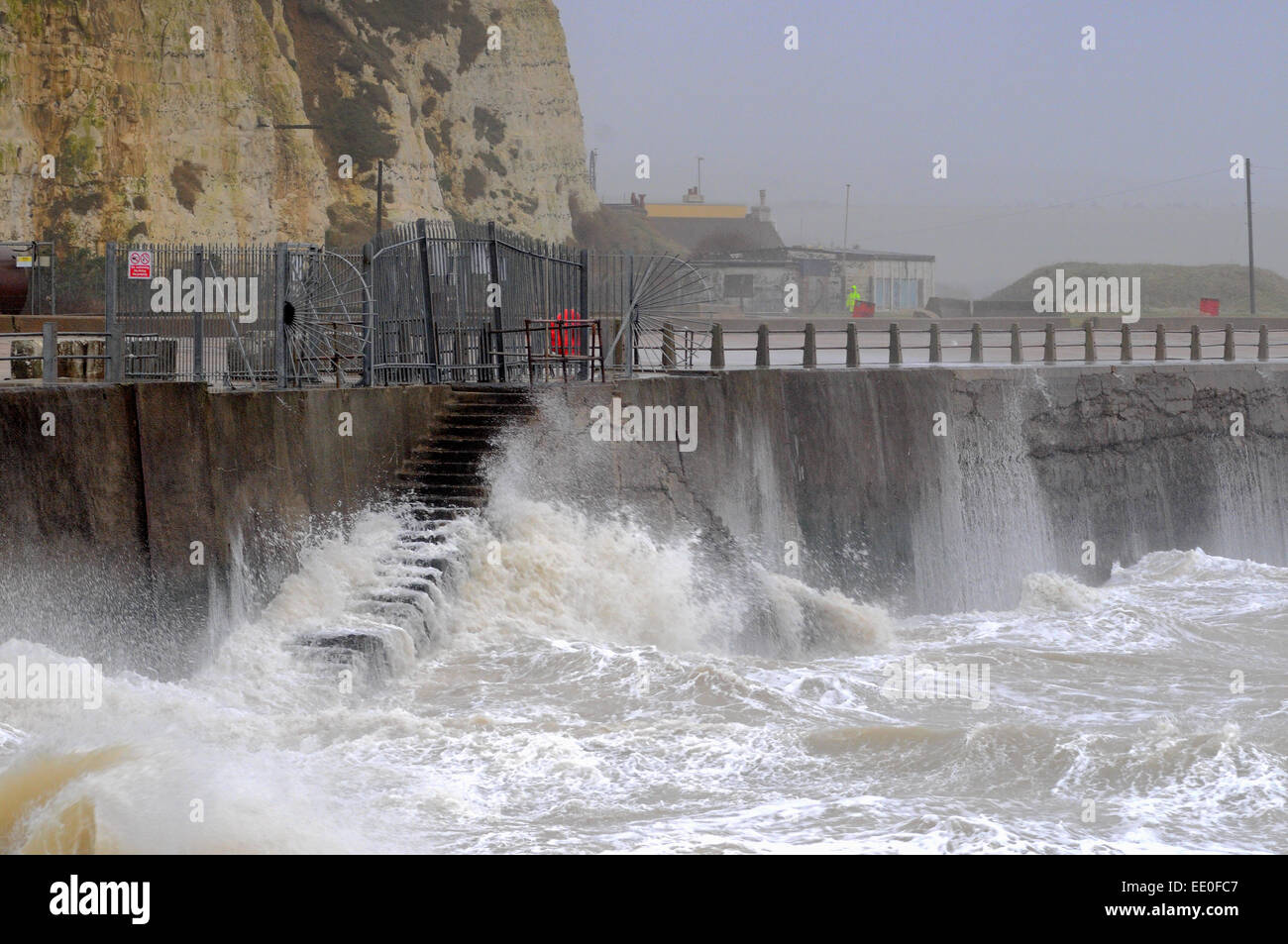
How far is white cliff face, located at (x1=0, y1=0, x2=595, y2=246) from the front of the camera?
3516cm

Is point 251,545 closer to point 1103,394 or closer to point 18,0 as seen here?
point 1103,394

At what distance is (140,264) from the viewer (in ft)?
43.0

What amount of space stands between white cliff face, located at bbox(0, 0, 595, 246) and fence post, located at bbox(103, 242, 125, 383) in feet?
81.3

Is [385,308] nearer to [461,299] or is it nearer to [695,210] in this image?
[461,299]

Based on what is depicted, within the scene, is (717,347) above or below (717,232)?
below

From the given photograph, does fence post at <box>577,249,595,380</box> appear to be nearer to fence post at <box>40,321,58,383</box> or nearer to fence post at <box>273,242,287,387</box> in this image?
fence post at <box>273,242,287,387</box>

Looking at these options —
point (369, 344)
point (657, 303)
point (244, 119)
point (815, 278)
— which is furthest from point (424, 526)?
point (815, 278)

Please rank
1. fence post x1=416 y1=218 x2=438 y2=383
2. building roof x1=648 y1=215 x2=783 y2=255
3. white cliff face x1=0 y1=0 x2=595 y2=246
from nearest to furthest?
fence post x1=416 y1=218 x2=438 y2=383 → white cliff face x1=0 y1=0 x2=595 y2=246 → building roof x1=648 y1=215 x2=783 y2=255

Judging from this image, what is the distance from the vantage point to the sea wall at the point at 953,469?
16031 mm

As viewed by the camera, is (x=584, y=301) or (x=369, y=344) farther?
(x=584, y=301)

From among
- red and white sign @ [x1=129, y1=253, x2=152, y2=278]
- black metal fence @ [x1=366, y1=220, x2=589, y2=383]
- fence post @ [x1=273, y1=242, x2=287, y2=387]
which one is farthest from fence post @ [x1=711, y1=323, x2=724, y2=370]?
red and white sign @ [x1=129, y1=253, x2=152, y2=278]

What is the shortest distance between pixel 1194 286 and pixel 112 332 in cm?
9436

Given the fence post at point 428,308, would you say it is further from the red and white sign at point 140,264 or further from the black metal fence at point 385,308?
the red and white sign at point 140,264

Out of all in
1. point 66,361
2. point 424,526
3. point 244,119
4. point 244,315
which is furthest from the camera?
point 244,119
